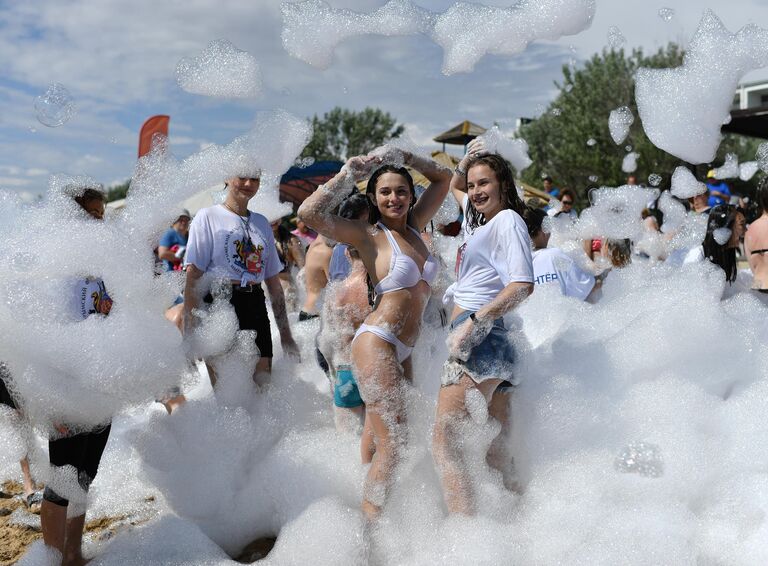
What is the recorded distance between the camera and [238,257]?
374cm

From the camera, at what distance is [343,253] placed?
3850 mm

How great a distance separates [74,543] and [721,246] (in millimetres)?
4444

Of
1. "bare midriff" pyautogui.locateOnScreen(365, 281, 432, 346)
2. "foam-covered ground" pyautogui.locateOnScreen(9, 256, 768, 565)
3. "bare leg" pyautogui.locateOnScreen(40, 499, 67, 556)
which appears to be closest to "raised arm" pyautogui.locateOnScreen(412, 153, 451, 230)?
"bare midriff" pyautogui.locateOnScreen(365, 281, 432, 346)

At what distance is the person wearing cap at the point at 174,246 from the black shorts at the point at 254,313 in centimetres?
374

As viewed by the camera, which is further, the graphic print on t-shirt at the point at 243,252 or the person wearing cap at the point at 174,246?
the person wearing cap at the point at 174,246

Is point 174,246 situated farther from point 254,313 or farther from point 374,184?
point 374,184

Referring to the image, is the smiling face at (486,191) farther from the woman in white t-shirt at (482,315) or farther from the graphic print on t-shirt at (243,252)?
the graphic print on t-shirt at (243,252)

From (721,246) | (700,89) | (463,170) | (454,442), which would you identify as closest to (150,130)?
(463,170)

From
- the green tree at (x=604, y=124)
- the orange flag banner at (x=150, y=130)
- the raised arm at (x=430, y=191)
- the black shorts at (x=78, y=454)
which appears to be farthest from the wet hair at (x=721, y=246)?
the green tree at (x=604, y=124)

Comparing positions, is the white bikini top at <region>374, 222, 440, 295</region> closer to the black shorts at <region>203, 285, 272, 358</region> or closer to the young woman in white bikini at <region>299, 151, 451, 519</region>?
the young woman in white bikini at <region>299, 151, 451, 519</region>

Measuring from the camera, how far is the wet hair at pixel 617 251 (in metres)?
5.23

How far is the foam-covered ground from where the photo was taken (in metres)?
2.57

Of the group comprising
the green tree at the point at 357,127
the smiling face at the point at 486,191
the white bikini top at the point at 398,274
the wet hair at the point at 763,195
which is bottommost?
the green tree at the point at 357,127

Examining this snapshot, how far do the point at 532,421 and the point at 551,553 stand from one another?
0.65m
